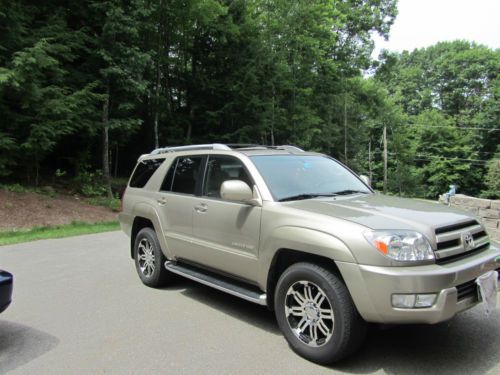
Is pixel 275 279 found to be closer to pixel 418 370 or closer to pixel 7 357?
pixel 418 370

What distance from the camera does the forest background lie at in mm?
14797

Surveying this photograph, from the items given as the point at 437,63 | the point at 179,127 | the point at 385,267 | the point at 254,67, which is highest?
the point at 437,63

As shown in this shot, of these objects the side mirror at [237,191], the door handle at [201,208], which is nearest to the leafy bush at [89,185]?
the door handle at [201,208]

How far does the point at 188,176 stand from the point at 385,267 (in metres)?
2.98

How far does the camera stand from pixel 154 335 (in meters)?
4.20

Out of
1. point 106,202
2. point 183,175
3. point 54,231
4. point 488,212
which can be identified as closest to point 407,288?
point 183,175

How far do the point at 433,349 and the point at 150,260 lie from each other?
377 centimetres

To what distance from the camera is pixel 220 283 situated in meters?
4.58

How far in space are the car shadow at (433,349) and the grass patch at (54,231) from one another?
8.78 meters

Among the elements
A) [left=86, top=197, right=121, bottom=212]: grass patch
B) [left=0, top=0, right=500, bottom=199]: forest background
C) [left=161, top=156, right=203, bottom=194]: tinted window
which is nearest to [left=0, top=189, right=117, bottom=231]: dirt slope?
[left=86, top=197, right=121, bottom=212]: grass patch

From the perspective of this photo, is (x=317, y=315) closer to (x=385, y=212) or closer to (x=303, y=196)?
(x=385, y=212)

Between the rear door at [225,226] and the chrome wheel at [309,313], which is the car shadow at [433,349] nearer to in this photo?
the chrome wheel at [309,313]

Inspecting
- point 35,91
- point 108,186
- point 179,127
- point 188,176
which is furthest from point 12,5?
point 188,176

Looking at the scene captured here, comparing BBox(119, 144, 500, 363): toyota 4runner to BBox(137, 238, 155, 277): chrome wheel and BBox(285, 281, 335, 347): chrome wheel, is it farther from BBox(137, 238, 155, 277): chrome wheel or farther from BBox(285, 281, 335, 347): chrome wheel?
BBox(137, 238, 155, 277): chrome wheel
